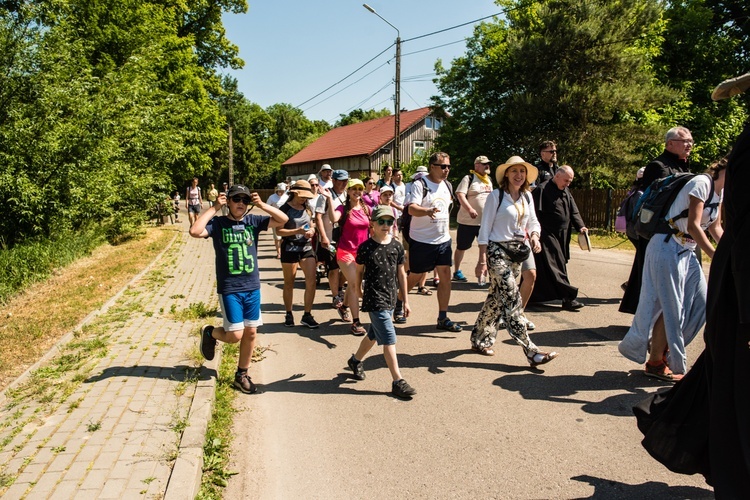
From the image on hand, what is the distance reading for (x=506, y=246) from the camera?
5676mm

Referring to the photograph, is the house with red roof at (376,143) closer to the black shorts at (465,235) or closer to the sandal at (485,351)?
the black shorts at (465,235)

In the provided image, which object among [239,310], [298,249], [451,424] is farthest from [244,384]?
[298,249]

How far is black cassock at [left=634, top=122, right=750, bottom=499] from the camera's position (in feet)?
8.08

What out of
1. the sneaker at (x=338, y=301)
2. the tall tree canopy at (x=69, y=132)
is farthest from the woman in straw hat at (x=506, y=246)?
the tall tree canopy at (x=69, y=132)

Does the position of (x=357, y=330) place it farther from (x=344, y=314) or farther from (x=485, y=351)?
(x=485, y=351)

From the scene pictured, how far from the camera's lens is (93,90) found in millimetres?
16828

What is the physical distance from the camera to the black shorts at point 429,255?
690 cm

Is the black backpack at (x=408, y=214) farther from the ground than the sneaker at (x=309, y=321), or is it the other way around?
the black backpack at (x=408, y=214)

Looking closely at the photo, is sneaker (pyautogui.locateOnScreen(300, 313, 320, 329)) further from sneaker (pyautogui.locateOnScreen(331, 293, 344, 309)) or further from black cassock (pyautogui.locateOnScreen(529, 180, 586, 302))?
black cassock (pyautogui.locateOnScreen(529, 180, 586, 302))

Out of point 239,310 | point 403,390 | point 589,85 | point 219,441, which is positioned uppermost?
point 589,85

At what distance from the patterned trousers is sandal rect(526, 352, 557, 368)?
0.03m

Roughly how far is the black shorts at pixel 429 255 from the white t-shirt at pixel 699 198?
2672 mm

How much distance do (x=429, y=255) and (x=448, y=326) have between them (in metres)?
0.91

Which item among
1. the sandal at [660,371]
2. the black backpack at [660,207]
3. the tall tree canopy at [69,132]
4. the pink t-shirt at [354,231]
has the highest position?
the tall tree canopy at [69,132]
